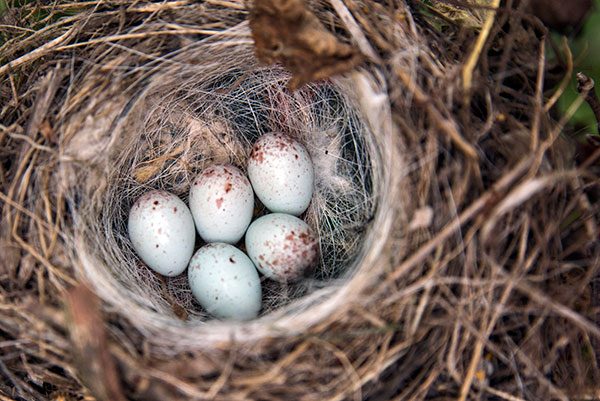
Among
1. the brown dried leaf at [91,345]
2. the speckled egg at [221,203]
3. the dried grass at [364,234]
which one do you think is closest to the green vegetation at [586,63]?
the dried grass at [364,234]

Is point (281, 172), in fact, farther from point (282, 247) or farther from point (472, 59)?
point (472, 59)

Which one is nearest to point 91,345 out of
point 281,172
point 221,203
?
point 221,203

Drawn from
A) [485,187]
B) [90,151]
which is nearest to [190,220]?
[90,151]

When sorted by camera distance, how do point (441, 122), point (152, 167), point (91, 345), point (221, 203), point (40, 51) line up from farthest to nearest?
point (152, 167)
point (221, 203)
point (40, 51)
point (441, 122)
point (91, 345)

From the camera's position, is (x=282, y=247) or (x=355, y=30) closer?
(x=355, y=30)

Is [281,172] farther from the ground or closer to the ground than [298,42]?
closer to the ground

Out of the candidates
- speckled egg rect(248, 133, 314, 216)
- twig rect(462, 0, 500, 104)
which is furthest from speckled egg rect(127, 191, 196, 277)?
twig rect(462, 0, 500, 104)

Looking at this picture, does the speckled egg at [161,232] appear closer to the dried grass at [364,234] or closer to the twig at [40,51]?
the dried grass at [364,234]
